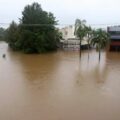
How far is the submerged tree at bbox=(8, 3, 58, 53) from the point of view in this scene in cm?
3909

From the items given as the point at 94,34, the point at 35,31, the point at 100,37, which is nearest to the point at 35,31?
the point at 35,31

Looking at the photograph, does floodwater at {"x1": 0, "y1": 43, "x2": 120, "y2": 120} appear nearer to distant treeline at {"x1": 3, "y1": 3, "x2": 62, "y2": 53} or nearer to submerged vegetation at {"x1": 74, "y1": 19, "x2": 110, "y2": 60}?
submerged vegetation at {"x1": 74, "y1": 19, "x2": 110, "y2": 60}

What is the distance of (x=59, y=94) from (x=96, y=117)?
431cm

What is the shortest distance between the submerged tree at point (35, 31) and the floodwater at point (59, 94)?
593 inches

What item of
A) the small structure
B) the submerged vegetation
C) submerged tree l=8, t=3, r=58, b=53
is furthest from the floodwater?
the small structure

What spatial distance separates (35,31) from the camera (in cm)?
3934

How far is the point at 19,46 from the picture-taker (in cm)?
4191

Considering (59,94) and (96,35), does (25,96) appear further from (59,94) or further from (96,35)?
(96,35)

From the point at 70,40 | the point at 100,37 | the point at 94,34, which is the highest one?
the point at 94,34

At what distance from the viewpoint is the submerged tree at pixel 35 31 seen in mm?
39094

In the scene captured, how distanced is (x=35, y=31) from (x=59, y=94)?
25.0 metres

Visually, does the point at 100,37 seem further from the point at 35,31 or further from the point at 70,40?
the point at 70,40

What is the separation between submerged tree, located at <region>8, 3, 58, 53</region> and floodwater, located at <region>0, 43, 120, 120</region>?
15057 millimetres

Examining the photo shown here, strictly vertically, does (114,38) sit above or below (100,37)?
below
